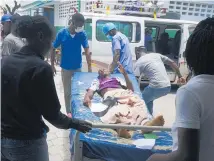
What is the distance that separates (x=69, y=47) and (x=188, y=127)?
386 centimetres

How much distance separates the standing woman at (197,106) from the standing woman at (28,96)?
803 millimetres

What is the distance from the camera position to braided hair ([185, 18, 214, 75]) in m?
1.06

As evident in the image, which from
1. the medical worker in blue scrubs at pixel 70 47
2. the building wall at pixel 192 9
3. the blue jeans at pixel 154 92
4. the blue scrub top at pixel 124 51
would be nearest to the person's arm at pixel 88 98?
the medical worker in blue scrubs at pixel 70 47

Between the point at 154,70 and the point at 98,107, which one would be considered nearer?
the point at 98,107

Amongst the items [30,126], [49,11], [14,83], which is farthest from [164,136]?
[49,11]

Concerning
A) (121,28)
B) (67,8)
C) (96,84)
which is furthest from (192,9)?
(96,84)

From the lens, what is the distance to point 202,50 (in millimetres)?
1058

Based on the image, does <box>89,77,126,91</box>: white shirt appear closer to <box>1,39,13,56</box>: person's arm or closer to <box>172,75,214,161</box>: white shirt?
<box>1,39,13,56</box>: person's arm

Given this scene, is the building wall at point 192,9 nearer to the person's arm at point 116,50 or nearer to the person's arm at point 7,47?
the person's arm at point 116,50

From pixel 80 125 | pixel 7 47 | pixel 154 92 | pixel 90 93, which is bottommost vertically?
pixel 154 92

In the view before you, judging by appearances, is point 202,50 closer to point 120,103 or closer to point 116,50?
point 120,103

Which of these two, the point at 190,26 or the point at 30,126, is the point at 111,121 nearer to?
the point at 30,126

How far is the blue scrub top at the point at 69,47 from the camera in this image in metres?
4.68

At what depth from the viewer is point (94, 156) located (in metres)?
2.27
